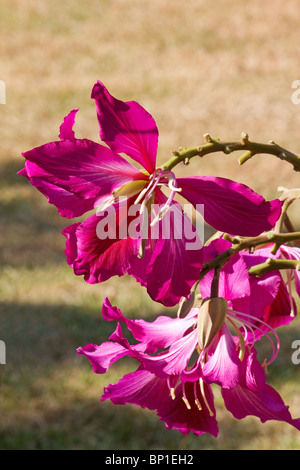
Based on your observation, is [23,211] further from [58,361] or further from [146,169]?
[146,169]

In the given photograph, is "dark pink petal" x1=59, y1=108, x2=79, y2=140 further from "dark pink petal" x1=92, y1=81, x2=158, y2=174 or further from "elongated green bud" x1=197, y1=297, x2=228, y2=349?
"elongated green bud" x1=197, y1=297, x2=228, y2=349

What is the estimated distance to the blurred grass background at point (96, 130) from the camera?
2.30 metres

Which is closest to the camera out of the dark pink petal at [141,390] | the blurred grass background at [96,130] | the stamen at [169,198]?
the stamen at [169,198]

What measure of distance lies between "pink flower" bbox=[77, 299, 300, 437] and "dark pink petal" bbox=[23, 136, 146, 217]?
0.13 meters

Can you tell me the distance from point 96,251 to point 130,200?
5 cm

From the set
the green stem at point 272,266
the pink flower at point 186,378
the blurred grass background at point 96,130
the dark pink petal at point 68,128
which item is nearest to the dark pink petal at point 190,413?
the pink flower at point 186,378

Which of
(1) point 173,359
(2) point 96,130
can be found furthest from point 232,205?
(2) point 96,130

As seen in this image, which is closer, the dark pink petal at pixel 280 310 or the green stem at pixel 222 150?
the green stem at pixel 222 150

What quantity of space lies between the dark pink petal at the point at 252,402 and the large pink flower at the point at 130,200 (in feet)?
0.46

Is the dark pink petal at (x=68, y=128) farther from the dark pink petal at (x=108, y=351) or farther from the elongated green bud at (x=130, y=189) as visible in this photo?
the dark pink petal at (x=108, y=351)

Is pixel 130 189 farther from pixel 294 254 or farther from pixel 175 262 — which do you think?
pixel 294 254

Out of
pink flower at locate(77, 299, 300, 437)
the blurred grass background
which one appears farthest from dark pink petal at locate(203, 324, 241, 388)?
the blurred grass background

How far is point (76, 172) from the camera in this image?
536mm

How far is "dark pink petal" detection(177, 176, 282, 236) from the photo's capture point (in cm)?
52
